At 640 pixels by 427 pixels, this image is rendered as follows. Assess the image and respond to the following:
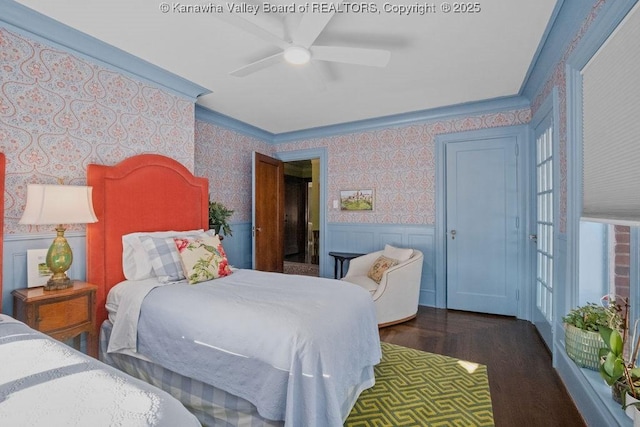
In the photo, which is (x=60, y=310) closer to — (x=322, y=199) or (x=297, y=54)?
(x=297, y=54)

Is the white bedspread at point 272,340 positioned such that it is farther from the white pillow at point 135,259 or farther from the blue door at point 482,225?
the blue door at point 482,225

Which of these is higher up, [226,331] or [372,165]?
[372,165]

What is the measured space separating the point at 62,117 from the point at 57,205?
30.6 inches

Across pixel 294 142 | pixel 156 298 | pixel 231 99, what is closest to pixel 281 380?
pixel 156 298

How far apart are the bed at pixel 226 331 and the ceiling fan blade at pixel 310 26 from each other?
1.61m

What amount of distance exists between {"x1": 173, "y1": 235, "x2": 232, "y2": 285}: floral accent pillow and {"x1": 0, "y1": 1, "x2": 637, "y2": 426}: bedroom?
0.81m

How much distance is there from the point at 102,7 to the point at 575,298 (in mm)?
3701

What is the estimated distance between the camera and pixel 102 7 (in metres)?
2.03

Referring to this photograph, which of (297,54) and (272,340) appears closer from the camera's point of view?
(272,340)

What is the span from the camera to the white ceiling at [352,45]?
2.09m

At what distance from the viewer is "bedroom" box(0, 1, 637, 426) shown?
2078 millimetres

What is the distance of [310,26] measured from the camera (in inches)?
72.2

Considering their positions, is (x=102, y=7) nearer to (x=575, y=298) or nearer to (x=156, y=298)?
(x=156, y=298)

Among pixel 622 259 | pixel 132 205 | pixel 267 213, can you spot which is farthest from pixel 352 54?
pixel 267 213
